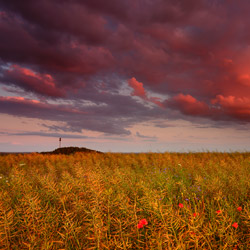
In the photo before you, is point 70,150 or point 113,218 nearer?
point 113,218

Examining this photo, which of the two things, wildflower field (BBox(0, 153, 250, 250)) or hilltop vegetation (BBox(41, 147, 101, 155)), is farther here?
hilltop vegetation (BBox(41, 147, 101, 155))

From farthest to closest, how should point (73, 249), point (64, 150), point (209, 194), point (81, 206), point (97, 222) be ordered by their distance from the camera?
point (64, 150), point (209, 194), point (81, 206), point (73, 249), point (97, 222)

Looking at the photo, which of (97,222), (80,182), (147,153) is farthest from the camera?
(147,153)

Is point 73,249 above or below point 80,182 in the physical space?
below

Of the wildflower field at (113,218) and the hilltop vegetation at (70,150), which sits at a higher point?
the hilltop vegetation at (70,150)

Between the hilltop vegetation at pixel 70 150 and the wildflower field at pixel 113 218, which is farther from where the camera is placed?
the hilltop vegetation at pixel 70 150

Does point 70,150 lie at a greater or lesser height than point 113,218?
greater

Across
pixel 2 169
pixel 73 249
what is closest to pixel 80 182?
pixel 73 249

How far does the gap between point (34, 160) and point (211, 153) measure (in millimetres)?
13092

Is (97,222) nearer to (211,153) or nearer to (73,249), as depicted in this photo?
(73,249)

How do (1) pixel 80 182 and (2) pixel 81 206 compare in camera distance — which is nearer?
(2) pixel 81 206

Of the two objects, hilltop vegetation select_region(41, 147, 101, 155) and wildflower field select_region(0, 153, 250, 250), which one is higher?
hilltop vegetation select_region(41, 147, 101, 155)

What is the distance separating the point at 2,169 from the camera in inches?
484

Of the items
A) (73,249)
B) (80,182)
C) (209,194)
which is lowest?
(73,249)
